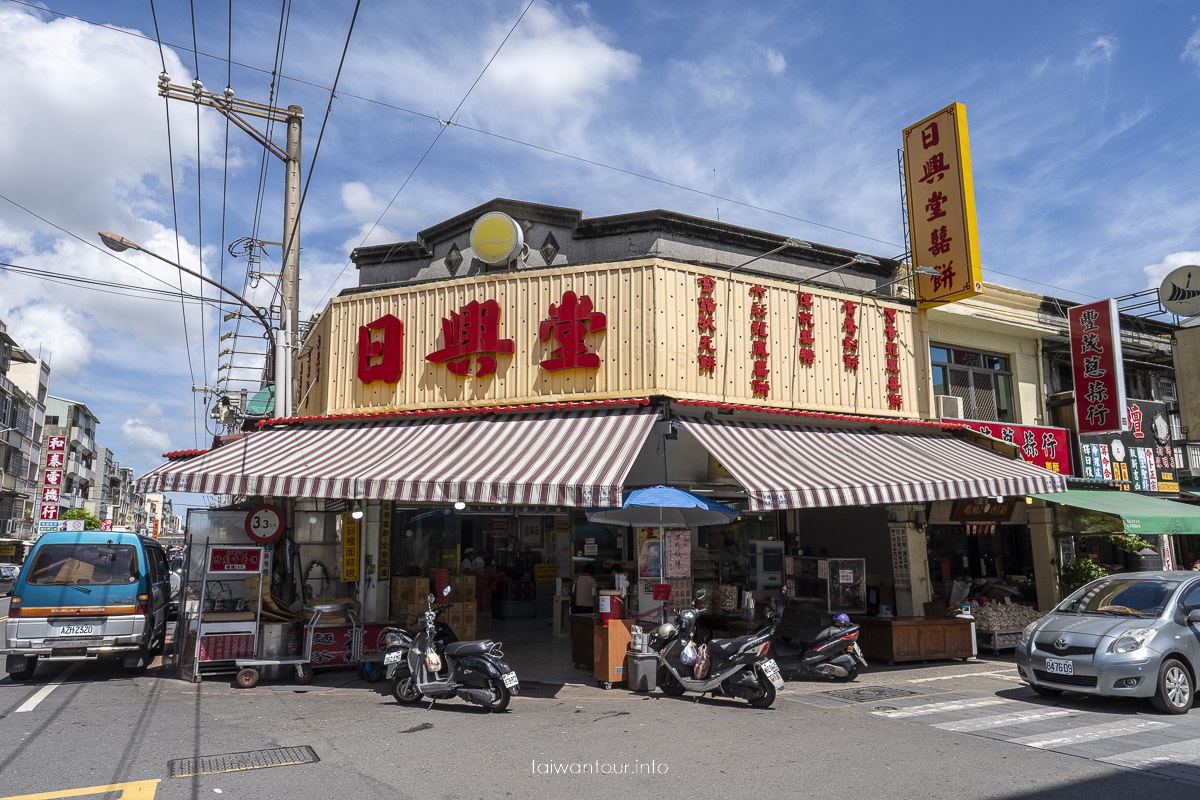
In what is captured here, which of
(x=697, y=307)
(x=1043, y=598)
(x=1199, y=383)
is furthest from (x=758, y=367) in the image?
(x=1199, y=383)

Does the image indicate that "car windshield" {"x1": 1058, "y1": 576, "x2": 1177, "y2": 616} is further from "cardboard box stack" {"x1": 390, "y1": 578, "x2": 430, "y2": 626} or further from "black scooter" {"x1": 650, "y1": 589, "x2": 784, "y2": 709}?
"cardboard box stack" {"x1": 390, "y1": 578, "x2": 430, "y2": 626}

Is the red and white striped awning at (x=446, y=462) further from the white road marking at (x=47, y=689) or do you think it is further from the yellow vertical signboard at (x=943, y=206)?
the yellow vertical signboard at (x=943, y=206)

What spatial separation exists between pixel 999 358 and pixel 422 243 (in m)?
12.7

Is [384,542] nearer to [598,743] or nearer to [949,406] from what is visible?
[598,743]

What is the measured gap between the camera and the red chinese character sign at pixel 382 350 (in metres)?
13.6

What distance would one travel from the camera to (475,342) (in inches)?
516

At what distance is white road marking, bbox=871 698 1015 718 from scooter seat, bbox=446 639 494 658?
14.9ft

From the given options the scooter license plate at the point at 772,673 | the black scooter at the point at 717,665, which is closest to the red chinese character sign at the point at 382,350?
the black scooter at the point at 717,665

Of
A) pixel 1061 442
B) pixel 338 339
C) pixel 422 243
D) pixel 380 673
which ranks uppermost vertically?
pixel 422 243

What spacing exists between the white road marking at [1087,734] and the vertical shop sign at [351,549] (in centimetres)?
1010

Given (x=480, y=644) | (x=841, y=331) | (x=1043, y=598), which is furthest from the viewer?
(x=1043, y=598)

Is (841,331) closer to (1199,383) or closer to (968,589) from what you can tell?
(968,589)

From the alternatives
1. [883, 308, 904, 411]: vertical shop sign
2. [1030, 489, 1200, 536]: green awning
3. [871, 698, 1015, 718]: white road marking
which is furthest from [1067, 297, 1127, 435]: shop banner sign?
[871, 698, 1015, 718]: white road marking

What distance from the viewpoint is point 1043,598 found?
16.4 metres
